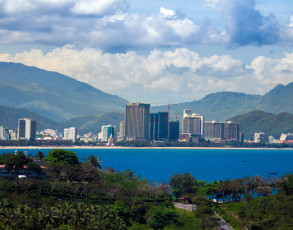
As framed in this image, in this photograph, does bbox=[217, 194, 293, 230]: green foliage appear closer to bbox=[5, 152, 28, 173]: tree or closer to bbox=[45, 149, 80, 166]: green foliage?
bbox=[5, 152, 28, 173]: tree

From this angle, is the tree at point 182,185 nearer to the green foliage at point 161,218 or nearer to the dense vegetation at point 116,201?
the dense vegetation at point 116,201

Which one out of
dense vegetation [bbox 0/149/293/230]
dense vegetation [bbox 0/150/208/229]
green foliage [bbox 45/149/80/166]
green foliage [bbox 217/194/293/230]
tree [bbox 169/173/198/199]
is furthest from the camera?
green foliage [bbox 45/149/80/166]

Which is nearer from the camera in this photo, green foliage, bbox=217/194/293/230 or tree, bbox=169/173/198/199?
green foliage, bbox=217/194/293/230

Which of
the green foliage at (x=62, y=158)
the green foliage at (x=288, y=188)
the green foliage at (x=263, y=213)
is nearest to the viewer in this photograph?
the green foliage at (x=263, y=213)

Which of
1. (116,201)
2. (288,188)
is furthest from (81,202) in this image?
(288,188)

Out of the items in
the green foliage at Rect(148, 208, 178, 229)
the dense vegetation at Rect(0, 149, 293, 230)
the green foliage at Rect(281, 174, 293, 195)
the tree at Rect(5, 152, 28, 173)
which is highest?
the tree at Rect(5, 152, 28, 173)

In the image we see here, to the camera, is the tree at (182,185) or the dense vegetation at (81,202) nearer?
the dense vegetation at (81,202)

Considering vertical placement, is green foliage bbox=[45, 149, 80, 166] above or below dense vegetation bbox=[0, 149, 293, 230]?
above

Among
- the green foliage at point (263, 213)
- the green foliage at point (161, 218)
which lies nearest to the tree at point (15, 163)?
the green foliage at point (161, 218)

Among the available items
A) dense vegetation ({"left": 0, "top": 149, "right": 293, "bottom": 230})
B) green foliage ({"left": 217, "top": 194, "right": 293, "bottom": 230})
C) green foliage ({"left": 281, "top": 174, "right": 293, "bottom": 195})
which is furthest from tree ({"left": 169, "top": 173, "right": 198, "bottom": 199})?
green foliage ({"left": 281, "top": 174, "right": 293, "bottom": 195})

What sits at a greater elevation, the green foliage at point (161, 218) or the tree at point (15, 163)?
the tree at point (15, 163)
